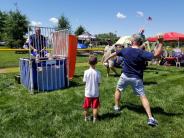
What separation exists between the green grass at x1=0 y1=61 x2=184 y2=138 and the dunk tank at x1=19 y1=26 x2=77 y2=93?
1.30 ft

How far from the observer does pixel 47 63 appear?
9812 mm

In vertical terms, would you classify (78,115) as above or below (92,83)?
below

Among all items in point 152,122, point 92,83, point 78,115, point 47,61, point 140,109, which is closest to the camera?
point 152,122

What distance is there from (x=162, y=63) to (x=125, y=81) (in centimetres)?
1405

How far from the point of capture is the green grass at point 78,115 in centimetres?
601

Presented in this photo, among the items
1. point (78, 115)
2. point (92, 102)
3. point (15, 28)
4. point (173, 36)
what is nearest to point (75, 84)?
point (78, 115)

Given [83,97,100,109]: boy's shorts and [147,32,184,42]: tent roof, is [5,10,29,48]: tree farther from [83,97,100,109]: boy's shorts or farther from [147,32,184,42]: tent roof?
[83,97,100,109]: boy's shorts

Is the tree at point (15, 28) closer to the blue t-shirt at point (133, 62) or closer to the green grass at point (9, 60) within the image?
the green grass at point (9, 60)

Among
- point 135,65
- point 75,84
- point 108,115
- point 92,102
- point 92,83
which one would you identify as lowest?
point 108,115

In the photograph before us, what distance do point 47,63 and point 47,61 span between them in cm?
6

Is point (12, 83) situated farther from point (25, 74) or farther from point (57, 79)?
point (57, 79)

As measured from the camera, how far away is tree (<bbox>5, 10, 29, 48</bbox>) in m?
49.4

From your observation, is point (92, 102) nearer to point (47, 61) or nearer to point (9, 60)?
point (47, 61)

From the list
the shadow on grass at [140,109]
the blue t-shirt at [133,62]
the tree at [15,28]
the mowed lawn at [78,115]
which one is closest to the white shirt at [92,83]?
the mowed lawn at [78,115]
